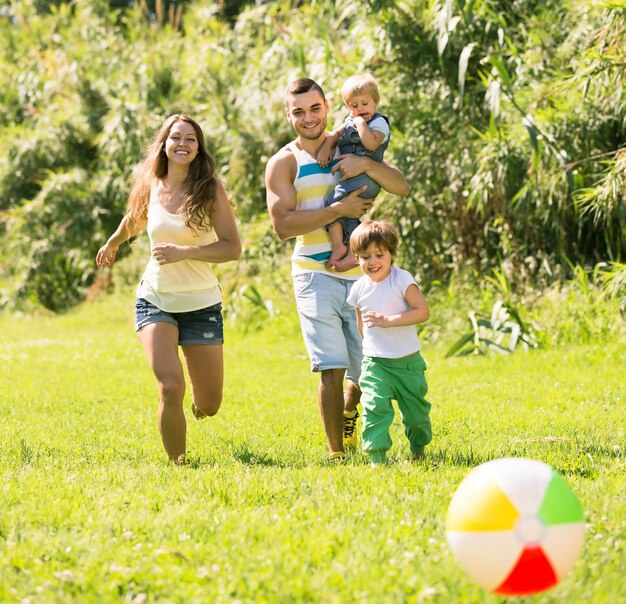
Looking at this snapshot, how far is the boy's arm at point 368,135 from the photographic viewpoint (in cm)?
566

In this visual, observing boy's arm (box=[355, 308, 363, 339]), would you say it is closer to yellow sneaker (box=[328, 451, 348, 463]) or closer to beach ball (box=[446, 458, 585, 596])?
yellow sneaker (box=[328, 451, 348, 463])

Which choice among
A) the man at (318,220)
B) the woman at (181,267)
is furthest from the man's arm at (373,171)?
the woman at (181,267)

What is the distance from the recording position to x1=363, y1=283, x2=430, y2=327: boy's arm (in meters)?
5.21

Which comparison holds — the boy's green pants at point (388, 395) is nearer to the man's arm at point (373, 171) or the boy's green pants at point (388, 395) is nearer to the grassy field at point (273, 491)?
the grassy field at point (273, 491)

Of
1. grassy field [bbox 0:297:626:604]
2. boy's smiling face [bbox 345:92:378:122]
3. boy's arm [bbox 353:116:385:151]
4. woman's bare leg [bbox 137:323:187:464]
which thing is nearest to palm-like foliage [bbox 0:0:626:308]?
grassy field [bbox 0:297:626:604]

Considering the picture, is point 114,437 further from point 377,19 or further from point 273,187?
point 377,19

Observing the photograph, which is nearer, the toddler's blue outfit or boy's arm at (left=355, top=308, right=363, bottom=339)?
boy's arm at (left=355, top=308, right=363, bottom=339)

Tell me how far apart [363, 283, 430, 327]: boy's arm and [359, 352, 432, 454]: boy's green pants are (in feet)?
0.75

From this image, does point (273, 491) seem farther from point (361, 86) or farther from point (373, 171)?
point (361, 86)

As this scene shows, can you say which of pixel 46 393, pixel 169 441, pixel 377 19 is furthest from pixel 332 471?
pixel 377 19

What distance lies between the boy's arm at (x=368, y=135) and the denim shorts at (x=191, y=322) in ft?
4.10

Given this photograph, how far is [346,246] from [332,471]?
50.6 inches

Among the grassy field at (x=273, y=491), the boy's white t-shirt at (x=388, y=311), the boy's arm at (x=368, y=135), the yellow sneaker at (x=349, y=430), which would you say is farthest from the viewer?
the yellow sneaker at (x=349, y=430)

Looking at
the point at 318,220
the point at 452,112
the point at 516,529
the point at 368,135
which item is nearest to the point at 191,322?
the point at 318,220
